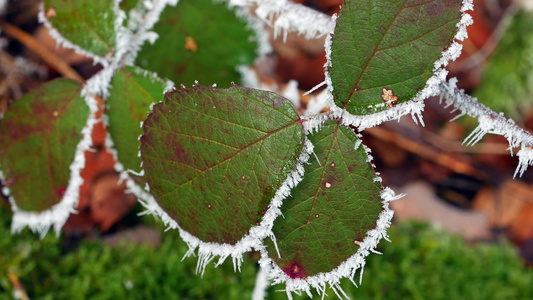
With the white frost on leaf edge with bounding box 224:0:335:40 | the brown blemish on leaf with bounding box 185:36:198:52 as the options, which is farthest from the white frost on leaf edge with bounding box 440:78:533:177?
A: the brown blemish on leaf with bounding box 185:36:198:52

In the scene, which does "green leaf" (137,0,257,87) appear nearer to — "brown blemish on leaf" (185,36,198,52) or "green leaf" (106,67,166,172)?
"brown blemish on leaf" (185,36,198,52)

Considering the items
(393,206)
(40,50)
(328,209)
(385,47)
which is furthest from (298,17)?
(393,206)

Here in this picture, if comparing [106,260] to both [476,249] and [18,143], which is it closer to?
[18,143]

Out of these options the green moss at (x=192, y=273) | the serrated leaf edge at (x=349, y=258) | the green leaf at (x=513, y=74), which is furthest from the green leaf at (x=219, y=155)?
the green leaf at (x=513, y=74)

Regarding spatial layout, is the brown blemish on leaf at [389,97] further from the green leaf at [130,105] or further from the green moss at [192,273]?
the green moss at [192,273]

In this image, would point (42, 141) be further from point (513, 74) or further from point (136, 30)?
point (513, 74)
